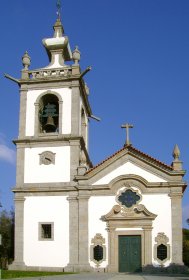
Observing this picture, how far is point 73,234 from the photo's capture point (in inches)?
1003

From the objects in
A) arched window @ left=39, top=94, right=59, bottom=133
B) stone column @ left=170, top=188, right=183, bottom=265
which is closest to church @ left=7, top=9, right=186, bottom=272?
stone column @ left=170, top=188, right=183, bottom=265

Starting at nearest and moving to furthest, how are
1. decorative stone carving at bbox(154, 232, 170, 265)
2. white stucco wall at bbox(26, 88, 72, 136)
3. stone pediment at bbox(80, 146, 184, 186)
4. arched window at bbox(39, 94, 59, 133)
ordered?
1. decorative stone carving at bbox(154, 232, 170, 265)
2. stone pediment at bbox(80, 146, 184, 186)
3. white stucco wall at bbox(26, 88, 72, 136)
4. arched window at bbox(39, 94, 59, 133)

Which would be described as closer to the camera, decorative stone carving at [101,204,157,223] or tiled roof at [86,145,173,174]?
decorative stone carving at [101,204,157,223]

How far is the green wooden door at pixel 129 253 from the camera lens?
24.9 metres

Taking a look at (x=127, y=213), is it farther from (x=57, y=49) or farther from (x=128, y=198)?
(x=57, y=49)

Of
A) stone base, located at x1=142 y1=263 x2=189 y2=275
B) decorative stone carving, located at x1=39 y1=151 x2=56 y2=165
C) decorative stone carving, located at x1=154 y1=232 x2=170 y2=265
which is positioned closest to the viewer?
stone base, located at x1=142 y1=263 x2=189 y2=275

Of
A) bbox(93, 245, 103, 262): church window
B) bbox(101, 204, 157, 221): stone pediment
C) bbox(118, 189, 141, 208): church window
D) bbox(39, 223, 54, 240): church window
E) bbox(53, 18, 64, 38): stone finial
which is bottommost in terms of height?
bbox(93, 245, 103, 262): church window

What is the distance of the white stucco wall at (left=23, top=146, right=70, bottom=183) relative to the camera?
88.3 ft

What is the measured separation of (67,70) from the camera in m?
29.0

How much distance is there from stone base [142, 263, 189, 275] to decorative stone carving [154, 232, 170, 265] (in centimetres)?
42

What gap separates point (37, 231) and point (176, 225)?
7.54m

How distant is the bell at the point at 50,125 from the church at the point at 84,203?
138mm

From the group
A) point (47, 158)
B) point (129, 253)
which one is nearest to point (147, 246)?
point (129, 253)

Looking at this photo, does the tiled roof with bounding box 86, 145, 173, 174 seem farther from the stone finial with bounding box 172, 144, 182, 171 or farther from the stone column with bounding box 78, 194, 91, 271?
the stone column with bounding box 78, 194, 91, 271
